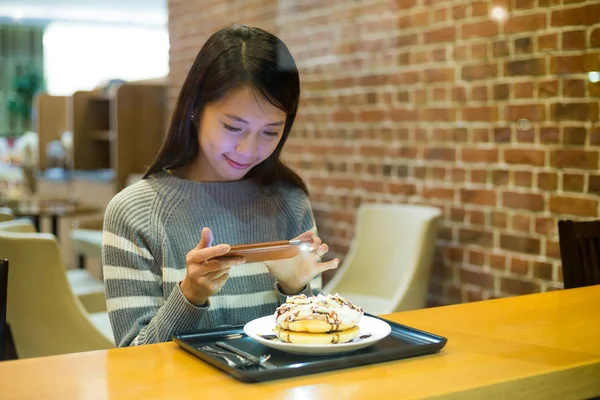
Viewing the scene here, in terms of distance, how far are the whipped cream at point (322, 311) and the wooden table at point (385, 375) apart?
8 centimetres

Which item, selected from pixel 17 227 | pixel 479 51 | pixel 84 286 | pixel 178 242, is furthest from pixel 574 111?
→ pixel 84 286

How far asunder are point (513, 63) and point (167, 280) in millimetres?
1588

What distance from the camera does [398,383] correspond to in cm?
98

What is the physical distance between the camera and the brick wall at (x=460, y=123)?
2365 millimetres

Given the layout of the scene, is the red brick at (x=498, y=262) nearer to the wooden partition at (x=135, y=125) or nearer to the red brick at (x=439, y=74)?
the red brick at (x=439, y=74)

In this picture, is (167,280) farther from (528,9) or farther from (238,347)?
(528,9)

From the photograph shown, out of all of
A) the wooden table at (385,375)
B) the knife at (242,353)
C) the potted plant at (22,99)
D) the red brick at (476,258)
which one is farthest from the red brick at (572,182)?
the potted plant at (22,99)

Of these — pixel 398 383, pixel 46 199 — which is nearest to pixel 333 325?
pixel 398 383

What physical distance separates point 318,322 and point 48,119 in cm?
739

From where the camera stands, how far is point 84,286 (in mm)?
3381

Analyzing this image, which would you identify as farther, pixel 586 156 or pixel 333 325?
pixel 586 156

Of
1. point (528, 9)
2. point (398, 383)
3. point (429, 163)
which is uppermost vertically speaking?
point (528, 9)

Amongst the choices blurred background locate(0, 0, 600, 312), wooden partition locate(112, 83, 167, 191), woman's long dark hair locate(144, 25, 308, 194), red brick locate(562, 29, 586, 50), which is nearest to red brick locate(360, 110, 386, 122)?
blurred background locate(0, 0, 600, 312)

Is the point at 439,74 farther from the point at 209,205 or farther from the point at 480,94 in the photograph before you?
the point at 209,205
